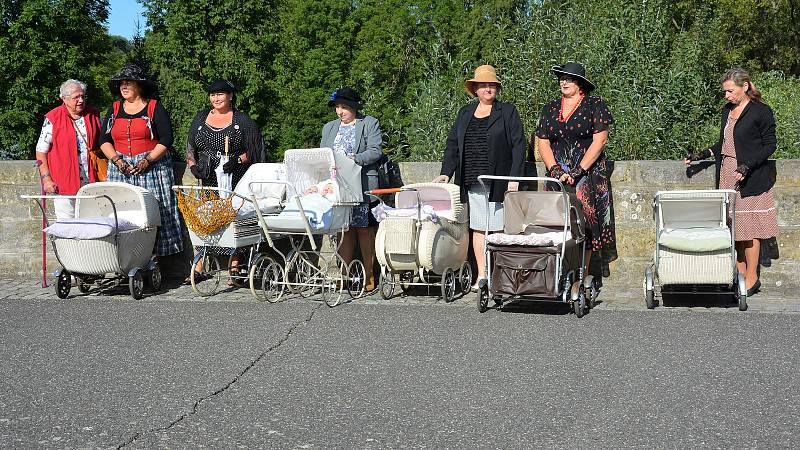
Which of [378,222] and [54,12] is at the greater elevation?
[54,12]

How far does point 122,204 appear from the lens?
998 centimetres

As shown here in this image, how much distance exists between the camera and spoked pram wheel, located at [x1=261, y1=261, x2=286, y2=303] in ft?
30.6

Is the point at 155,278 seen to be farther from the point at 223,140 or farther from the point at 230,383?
the point at 230,383

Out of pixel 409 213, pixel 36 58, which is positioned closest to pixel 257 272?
pixel 409 213

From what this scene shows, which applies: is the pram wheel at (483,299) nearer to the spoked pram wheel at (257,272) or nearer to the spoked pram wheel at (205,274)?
the spoked pram wheel at (257,272)

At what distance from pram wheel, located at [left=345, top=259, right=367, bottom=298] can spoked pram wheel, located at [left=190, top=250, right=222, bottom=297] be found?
1329 millimetres

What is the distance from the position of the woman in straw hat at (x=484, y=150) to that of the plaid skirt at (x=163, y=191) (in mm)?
2837

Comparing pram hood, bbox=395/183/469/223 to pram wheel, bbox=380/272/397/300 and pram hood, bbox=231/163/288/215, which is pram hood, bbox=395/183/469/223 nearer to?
pram wheel, bbox=380/272/397/300

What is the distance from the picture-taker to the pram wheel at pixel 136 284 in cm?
959

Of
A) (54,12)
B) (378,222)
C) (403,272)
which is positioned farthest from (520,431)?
(54,12)

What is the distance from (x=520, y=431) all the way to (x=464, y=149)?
474 cm

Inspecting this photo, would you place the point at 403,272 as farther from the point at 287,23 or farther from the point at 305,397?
the point at 287,23

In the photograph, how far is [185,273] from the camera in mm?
10992

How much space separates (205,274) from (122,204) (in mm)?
1153
